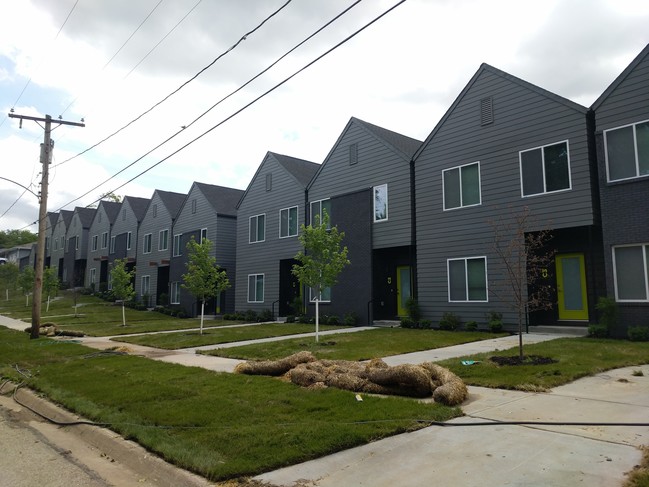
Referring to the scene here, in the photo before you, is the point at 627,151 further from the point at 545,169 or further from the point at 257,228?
the point at 257,228

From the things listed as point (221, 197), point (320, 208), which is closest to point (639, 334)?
point (320, 208)

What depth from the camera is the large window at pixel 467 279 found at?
637 inches

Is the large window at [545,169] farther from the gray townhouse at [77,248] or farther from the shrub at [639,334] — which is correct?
the gray townhouse at [77,248]

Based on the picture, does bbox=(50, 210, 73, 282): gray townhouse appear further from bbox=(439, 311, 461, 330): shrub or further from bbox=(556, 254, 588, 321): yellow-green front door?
bbox=(556, 254, 588, 321): yellow-green front door

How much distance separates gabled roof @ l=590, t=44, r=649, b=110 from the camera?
1304 cm

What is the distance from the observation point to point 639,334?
1218 cm

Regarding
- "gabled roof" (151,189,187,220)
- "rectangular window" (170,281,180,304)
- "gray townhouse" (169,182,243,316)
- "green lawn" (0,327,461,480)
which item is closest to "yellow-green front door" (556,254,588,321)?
"green lawn" (0,327,461,480)

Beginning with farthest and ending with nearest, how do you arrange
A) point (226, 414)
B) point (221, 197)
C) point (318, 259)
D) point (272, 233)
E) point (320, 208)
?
point (221, 197) < point (272, 233) < point (320, 208) < point (318, 259) < point (226, 414)

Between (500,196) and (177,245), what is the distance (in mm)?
23860

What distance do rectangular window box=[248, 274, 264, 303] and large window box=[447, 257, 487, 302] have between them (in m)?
11.8

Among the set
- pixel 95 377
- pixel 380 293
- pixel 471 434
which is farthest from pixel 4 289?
pixel 471 434

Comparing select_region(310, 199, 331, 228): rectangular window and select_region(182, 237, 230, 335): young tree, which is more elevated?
select_region(310, 199, 331, 228): rectangular window

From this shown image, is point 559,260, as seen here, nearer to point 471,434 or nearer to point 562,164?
point 562,164

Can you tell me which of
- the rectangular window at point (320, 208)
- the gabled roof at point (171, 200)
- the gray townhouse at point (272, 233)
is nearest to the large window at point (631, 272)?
the rectangular window at point (320, 208)
